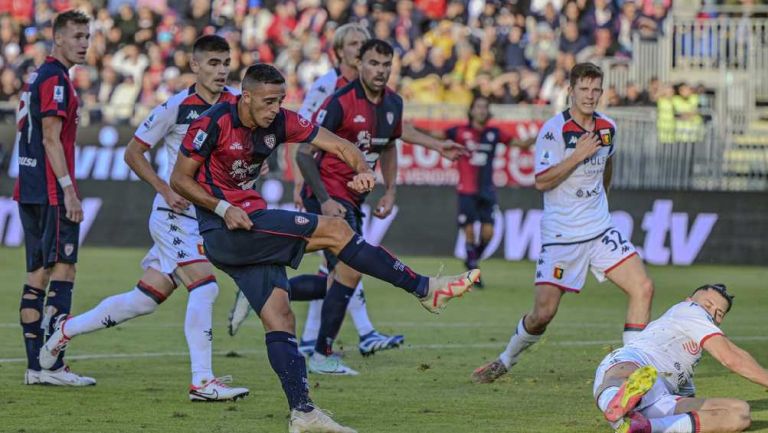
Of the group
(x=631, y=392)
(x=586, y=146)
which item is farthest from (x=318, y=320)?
(x=631, y=392)

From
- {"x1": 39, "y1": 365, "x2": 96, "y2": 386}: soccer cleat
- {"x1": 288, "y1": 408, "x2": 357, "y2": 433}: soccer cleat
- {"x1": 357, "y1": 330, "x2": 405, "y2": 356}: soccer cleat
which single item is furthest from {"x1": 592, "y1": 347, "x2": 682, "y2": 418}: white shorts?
{"x1": 39, "y1": 365, "x2": 96, "y2": 386}: soccer cleat

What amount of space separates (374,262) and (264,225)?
0.68m

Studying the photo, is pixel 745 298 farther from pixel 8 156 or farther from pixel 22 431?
pixel 8 156

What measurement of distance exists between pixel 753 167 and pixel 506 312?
785 centimetres

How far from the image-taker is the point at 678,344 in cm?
799

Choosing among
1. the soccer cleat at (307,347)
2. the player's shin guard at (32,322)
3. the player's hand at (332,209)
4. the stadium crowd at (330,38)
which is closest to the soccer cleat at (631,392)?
the player's hand at (332,209)

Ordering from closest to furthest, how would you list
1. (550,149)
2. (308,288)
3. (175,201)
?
(175,201)
(550,149)
(308,288)

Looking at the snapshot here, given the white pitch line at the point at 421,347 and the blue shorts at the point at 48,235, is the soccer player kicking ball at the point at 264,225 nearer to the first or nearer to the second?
the blue shorts at the point at 48,235

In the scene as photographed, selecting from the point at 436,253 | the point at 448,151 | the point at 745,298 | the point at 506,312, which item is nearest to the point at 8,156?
the point at 436,253

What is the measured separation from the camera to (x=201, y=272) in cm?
955

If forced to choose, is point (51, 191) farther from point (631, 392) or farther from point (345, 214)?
point (631, 392)

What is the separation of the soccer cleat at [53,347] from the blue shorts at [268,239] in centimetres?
228

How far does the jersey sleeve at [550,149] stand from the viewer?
10.1m

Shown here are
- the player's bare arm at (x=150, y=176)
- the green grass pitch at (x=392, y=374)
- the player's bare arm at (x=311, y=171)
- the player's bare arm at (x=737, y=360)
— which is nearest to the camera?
the player's bare arm at (x=737, y=360)
